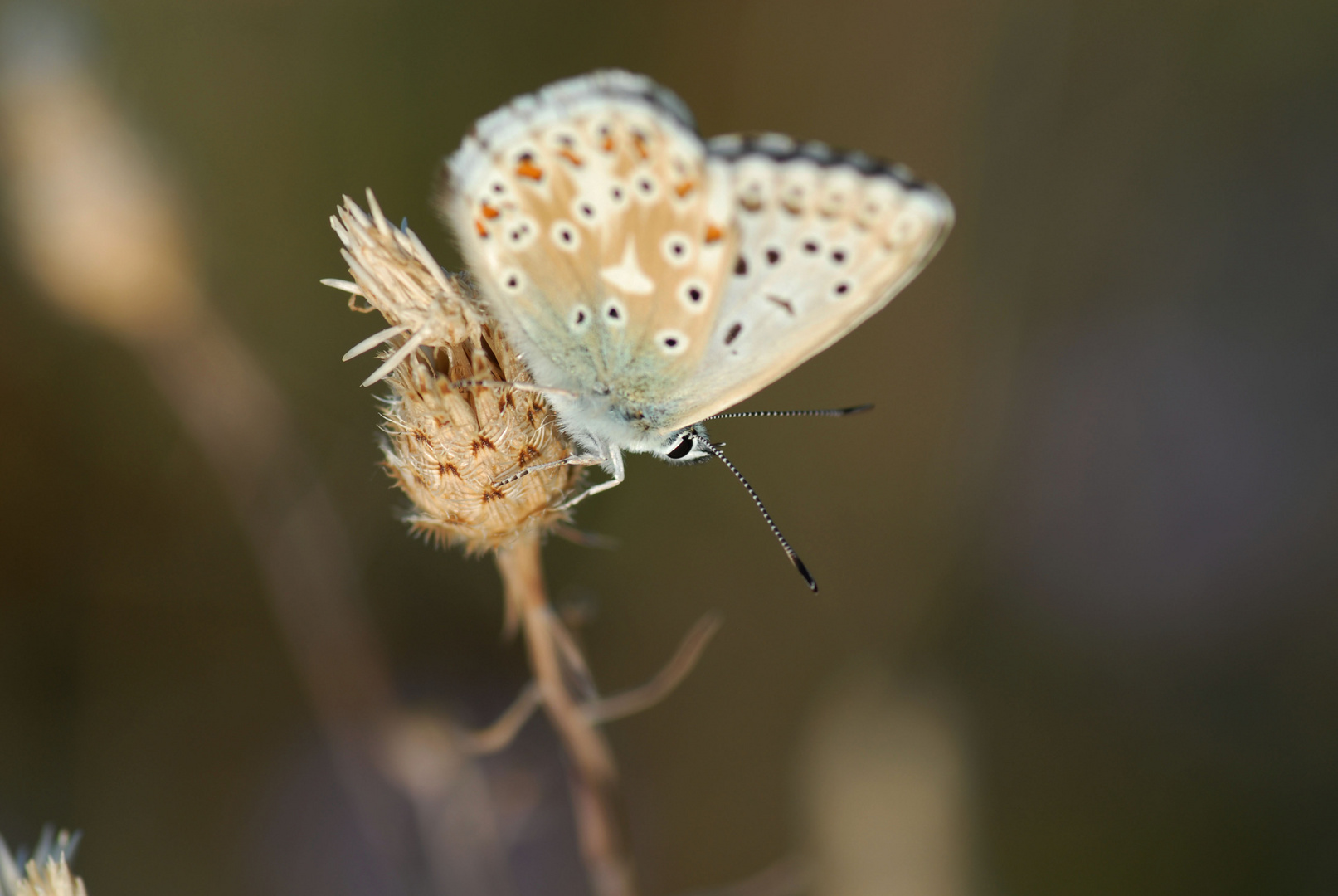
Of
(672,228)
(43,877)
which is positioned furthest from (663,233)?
(43,877)

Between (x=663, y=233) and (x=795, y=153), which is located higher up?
(x=795, y=153)

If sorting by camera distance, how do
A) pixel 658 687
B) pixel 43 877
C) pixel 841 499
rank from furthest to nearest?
pixel 841 499 → pixel 658 687 → pixel 43 877

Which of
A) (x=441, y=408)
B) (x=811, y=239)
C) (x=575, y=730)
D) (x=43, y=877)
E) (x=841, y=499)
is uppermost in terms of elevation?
(x=811, y=239)

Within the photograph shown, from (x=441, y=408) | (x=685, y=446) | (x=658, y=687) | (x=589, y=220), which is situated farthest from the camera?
(x=685, y=446)

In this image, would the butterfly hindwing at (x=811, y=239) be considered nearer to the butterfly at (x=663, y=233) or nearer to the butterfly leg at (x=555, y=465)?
the butterfly at (x=663, y=233)

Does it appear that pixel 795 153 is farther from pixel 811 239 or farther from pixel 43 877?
pixel 43 877

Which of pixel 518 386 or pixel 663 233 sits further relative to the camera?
pixel 663 233

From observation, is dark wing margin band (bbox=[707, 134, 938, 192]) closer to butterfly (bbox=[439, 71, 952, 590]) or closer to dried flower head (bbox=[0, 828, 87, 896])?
butterfly (bbox=[439, 71, 952, 590])
